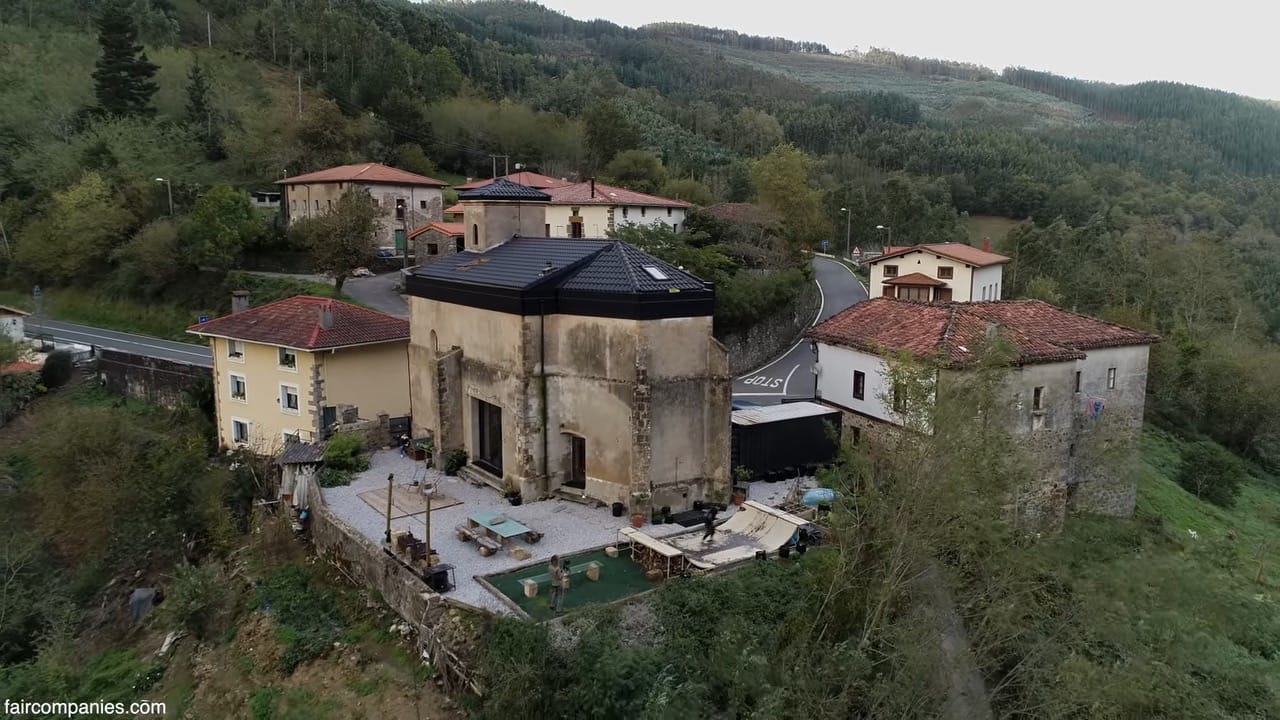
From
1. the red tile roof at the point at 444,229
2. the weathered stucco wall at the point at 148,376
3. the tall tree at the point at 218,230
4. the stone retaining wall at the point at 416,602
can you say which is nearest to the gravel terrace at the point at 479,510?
the stone retaining wall at the point at 416,602

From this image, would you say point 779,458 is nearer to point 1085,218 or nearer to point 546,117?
point 546,117

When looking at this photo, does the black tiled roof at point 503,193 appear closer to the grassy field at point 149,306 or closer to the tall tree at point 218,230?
the grassy field at point 149,306

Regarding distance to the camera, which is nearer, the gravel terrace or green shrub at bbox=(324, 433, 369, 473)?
the gravel terrace

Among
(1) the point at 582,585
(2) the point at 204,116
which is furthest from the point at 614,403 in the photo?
(2) the point at 204,116

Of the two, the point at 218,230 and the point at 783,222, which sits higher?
the point at 783,222

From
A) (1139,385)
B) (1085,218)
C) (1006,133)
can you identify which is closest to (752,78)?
(1006,133)

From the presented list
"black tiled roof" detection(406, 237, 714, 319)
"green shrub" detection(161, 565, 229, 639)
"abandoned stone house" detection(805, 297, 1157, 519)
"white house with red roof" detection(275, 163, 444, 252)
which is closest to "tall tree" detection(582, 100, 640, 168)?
"white house with red roof" detection(275, 163, 444, 252)

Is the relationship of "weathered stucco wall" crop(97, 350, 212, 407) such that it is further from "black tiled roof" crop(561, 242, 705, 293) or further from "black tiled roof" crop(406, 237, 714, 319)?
"black tiled roof" crop(561, 242, 705, 293)

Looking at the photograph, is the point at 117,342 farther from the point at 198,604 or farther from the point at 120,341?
the point at 198,604
